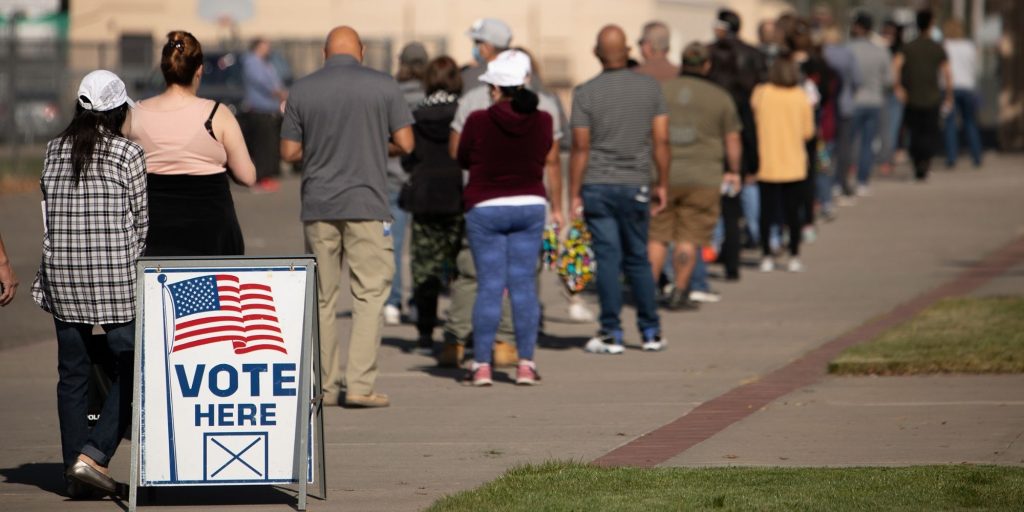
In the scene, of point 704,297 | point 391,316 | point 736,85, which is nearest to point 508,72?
point 391,316

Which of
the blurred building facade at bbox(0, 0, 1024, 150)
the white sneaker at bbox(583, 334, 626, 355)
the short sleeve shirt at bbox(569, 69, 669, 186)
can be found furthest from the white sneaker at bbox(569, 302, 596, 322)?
the blurred building facade at bbox(0, 0, 1024, 150)

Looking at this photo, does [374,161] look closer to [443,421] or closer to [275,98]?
[443,421]

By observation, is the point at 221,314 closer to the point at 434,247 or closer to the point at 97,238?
the point at 97,238

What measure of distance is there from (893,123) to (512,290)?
1462 cm

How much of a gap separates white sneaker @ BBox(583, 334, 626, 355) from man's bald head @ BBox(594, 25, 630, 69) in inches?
67.0

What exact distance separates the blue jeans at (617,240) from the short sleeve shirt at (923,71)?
11.9 meters

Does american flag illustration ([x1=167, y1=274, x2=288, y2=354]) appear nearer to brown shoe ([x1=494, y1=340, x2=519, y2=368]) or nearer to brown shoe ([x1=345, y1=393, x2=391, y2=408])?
brown shoe ([x1=345, y1=393, x2=391, y2=408])

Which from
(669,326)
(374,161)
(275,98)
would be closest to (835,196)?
(275,98)

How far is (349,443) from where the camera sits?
877 centimetres

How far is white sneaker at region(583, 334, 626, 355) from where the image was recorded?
38.4 ft

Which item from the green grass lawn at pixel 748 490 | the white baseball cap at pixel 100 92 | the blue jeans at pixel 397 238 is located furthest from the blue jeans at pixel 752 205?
the white baseball cap at pixel 100 92

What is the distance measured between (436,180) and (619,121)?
1.19 m

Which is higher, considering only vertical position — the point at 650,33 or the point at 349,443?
the point at 650,33

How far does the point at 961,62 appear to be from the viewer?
82.0 feet
